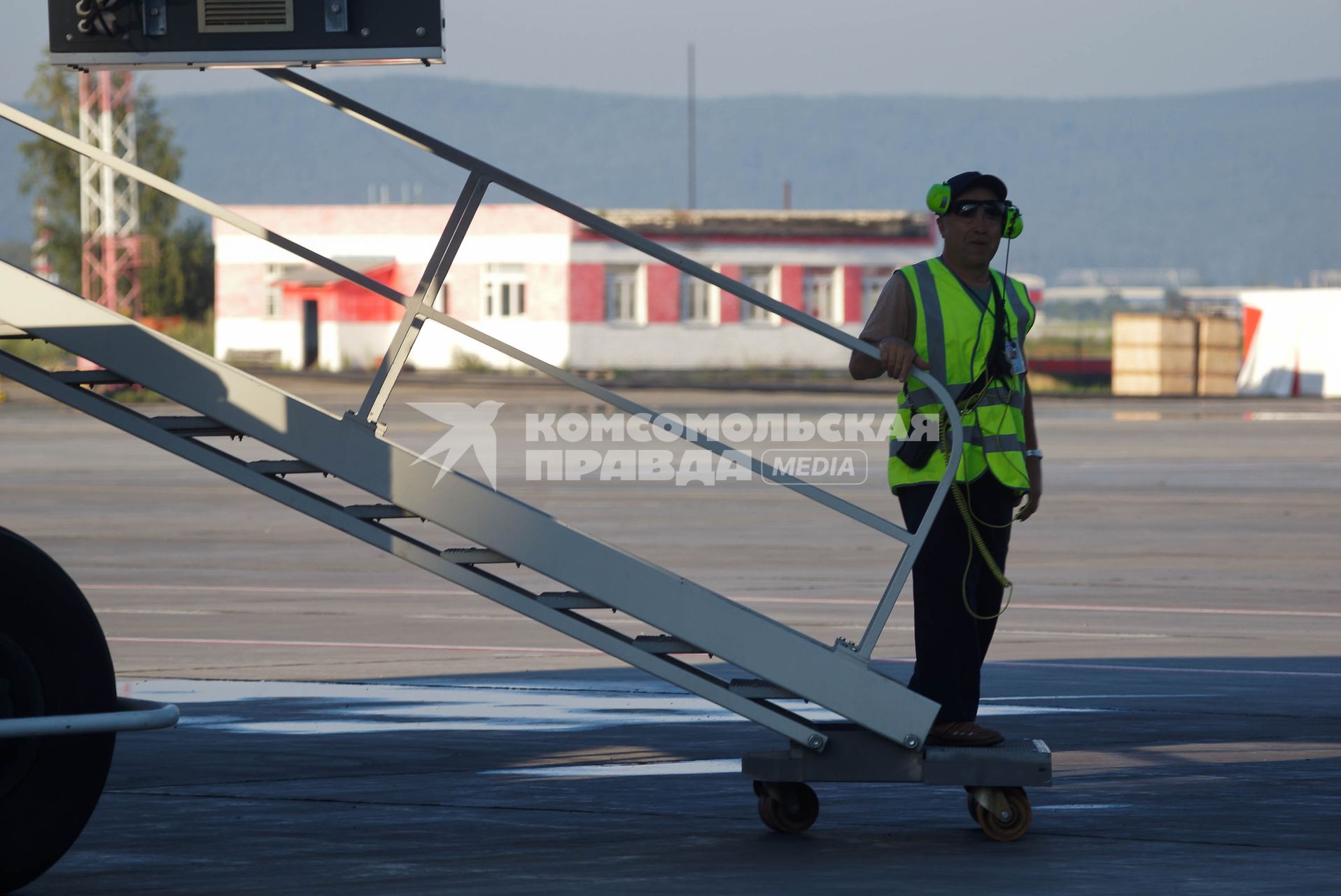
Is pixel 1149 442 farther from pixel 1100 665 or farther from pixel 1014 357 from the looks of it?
pixel 1014 357

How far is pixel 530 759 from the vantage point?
8289 mm

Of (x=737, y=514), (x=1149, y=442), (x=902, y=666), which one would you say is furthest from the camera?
(x=1149, y=442)

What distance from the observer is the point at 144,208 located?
322ft

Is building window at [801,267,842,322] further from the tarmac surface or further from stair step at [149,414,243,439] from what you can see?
stair step at [149,414,243,439]

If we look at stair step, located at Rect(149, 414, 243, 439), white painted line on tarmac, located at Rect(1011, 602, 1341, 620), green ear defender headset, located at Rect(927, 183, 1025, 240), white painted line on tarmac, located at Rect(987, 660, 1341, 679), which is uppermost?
green ear defender headset, located at Rect(927, 183, 1025, 240)

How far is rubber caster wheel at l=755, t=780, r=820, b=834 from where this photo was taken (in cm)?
695

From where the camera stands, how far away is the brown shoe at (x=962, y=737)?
6938 millimetres

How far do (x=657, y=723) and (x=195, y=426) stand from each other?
3334 mm

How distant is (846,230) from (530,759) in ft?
227

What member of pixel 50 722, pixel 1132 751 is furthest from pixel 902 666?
pixel 50 722

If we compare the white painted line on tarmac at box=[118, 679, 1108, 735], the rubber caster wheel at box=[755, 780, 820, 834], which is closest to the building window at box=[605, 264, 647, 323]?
the white painted line on tarmac at box=[118, 679, 1108, 735]

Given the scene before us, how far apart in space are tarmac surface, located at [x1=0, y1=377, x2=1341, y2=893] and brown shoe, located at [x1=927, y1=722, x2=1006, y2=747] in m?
0.30

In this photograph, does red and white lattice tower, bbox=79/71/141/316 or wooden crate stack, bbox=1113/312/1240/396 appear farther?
red and white lattice tower, bbox=79/71/141/316

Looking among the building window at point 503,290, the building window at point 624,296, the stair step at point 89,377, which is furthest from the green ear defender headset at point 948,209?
the building window at point 624,296
